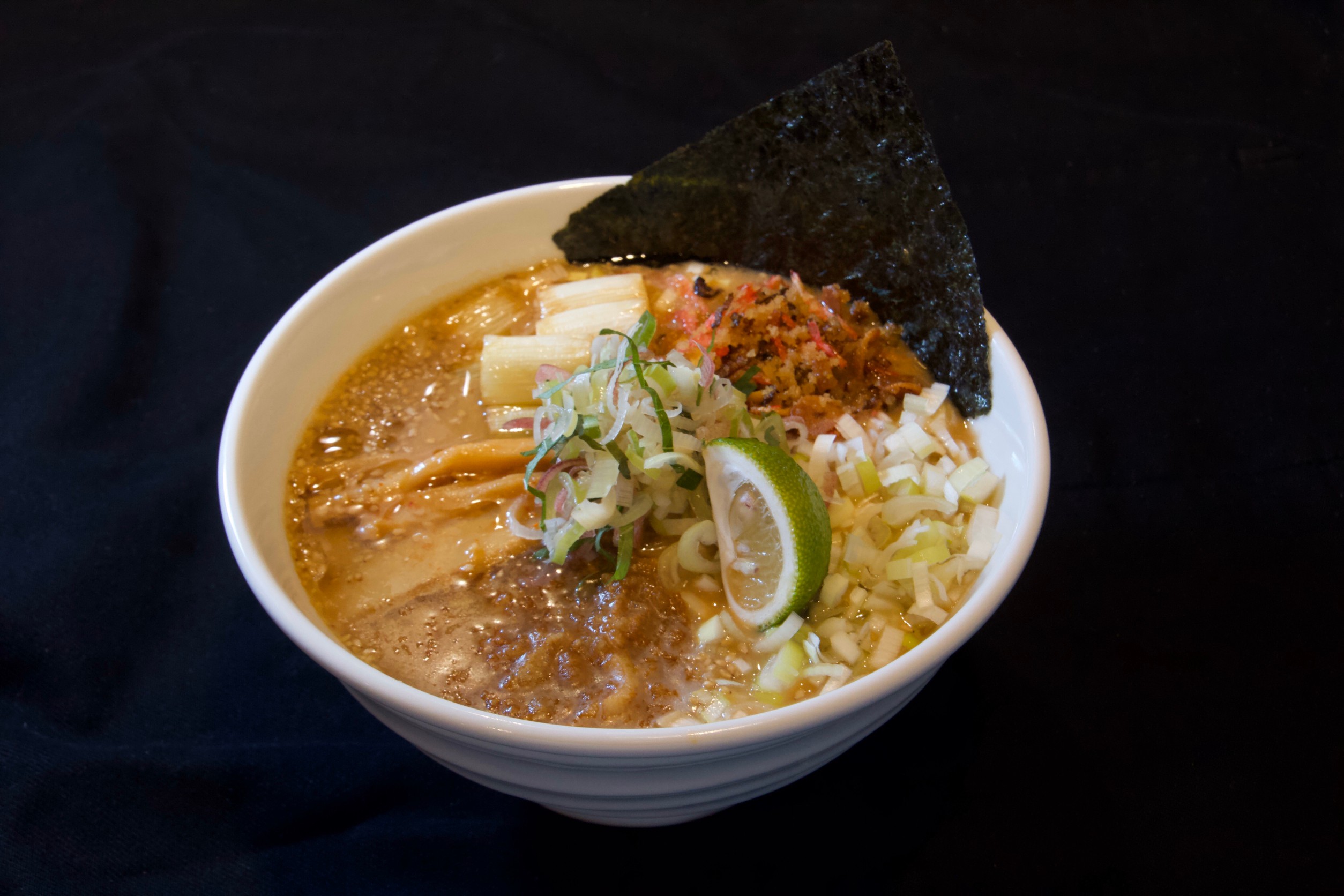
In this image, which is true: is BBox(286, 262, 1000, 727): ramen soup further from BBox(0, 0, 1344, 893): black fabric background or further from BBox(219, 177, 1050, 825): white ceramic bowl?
BBox(0, 0, 1344, 893): black fabric background

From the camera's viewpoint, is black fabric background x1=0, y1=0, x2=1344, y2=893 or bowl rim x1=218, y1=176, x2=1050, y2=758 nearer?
bowl rim x1=218, y1=176, x2=1050, y2=758

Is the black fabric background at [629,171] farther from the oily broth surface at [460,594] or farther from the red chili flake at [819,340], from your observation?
the red chili flake at [819,340]

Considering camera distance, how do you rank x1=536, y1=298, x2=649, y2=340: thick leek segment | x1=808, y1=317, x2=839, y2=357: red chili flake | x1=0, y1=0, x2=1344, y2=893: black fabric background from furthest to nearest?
x1=536, y1=298, x2=649, y2=340: thick leek segment < x1=808, y1=317, x2=839, y2=357: red chili flake < x1=0, y1=0, x2=1344, y2=893: black fabric background

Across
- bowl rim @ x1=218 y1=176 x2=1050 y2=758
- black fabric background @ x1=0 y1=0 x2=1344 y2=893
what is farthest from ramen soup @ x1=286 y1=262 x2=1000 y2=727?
black fabric background @ x1=0 y1=0 x2=1344 y2=893

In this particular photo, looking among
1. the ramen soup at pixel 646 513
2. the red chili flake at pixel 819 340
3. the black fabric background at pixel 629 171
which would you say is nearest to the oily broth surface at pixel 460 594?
the ramen soup at pixel 646 513

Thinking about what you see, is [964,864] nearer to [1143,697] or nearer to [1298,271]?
[1143,697]

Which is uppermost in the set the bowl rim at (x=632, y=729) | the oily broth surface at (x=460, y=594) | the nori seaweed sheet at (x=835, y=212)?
the nori seaweed sheet at (x=835, y=212)

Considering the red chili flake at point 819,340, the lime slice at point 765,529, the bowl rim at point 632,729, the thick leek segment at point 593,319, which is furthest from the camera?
the thick leek segment at point 593,319
